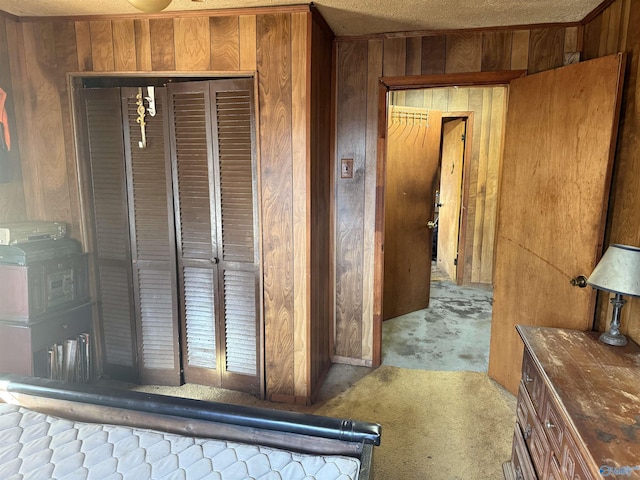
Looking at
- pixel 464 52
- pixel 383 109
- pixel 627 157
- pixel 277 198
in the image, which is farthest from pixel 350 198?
pixel 627 157

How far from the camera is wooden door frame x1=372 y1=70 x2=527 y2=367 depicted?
2.61 meters

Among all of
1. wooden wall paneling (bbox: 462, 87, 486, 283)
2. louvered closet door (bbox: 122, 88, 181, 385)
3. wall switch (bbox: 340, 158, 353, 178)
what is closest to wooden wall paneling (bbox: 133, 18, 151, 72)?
louvered closet door (bbox: 122, 88, 181, 385)

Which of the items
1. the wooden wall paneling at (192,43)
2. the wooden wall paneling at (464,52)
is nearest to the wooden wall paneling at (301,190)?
the wooden wall paneling at (192,43)

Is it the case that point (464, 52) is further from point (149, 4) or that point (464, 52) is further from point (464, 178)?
point (464, 178)

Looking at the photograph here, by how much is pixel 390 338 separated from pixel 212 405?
2401 mm

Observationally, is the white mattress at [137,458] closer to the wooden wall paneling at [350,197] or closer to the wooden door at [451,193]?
the wooden wall paneling at [350,197]

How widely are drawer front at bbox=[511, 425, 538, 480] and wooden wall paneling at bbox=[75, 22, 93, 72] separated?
3.02m

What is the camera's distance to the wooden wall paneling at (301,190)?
85.9 inches

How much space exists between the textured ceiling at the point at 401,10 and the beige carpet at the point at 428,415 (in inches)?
91.2

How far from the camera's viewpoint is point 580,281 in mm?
2029

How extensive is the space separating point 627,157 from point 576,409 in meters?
1.32

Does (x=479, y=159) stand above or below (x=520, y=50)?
below

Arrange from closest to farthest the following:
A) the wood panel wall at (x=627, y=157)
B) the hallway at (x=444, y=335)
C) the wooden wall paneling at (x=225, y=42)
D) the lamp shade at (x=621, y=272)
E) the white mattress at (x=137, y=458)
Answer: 1. the white mattress at (x=137, y=458)
2. the lamp shade at (x=621, y=272)
3. the wood panel wall at (x=627, y=157)
4. the wooden wall paneling at (x=225, y=42)
5. the hallway at (x=444, y=335)

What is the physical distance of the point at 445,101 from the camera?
15.7 feet
